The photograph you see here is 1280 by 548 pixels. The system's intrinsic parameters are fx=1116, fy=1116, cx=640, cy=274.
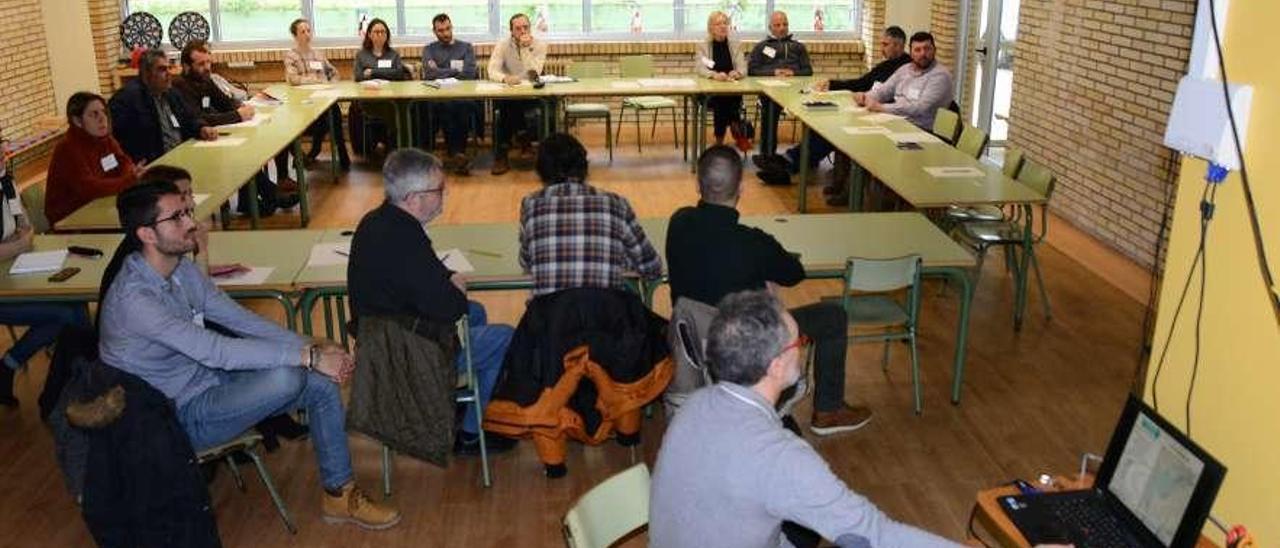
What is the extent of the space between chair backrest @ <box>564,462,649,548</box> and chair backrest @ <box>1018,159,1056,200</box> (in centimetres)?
361

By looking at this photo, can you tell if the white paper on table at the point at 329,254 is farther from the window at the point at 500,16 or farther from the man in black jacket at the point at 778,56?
the window at the point at 500,16

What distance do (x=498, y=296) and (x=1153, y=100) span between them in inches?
152

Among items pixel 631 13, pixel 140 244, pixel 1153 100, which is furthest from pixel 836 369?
pixel 631 13

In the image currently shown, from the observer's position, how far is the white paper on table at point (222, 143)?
6.86 m

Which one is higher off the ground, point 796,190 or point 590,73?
point 590,73

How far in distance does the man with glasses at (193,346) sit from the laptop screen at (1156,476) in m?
2.35

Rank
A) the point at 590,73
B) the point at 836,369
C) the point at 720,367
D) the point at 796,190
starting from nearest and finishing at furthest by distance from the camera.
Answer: the point at 720,367 → the point at 836,369 → the point at 796,190 → the point at 590,73

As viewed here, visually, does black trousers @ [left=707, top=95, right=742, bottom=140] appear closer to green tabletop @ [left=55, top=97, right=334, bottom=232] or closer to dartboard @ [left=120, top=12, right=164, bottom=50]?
green tabletop @ [left=55, top=97, right=334, bottom=232]

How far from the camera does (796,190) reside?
8.63 m

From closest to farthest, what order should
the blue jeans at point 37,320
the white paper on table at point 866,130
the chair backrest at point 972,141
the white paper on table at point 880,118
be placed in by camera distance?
1. the blue jeans at point 37,320
2. the chair backrest at point 972,141
3. the white paper on table at point 866,130
4. the white paper on table at point 880,118

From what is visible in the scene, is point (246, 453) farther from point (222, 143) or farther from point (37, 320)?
point (222, 143)

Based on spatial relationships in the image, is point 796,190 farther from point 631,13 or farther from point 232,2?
point 232,2

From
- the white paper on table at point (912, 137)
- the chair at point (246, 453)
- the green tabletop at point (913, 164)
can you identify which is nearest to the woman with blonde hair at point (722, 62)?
the green tabletop at point (913, 164)

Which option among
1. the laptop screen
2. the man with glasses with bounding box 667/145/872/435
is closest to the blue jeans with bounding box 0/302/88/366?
the man with glasses with bounding box 667/145/872/435
